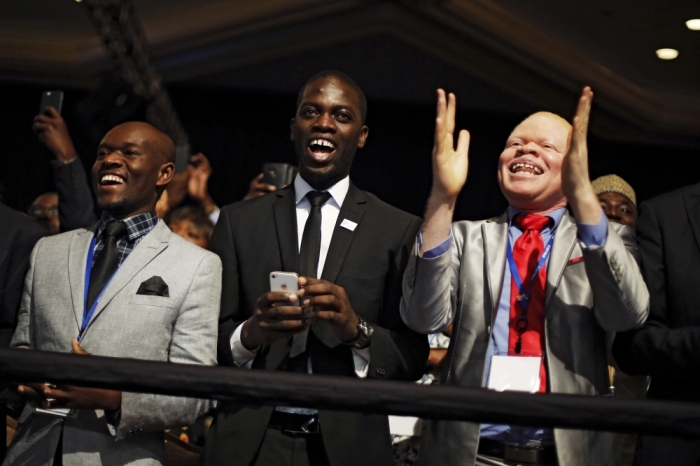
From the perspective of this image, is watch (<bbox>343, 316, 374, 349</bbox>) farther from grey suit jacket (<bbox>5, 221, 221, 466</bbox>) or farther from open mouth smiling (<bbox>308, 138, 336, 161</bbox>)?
open mouth smiling (<bbox>308, 138, 336, 161</bbox>)

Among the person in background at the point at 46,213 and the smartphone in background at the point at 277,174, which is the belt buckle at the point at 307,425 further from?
the person in background at the point at 46,213

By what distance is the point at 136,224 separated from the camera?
2340mm

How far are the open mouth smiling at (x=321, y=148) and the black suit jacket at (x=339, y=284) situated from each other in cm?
11

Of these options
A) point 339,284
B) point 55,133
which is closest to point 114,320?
point 339,284

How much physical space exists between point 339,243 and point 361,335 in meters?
0.26

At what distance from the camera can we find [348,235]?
223 cm

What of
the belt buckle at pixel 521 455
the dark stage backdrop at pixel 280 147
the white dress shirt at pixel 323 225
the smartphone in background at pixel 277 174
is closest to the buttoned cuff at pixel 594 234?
the belt buckle at pixel 521 455

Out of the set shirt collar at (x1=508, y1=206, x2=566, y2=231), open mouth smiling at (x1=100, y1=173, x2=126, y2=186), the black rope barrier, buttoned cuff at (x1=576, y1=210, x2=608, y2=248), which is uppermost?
open mouth smiling at (x1=100, y1=173, x2=126, y2=186)

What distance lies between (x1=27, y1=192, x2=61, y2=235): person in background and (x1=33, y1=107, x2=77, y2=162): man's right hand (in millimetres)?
1226

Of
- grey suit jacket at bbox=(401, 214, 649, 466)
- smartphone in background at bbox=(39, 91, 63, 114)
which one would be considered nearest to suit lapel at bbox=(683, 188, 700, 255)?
grey suit jacket at bbox=(401, 214, 649, 466)

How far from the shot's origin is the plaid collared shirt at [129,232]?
230 cm

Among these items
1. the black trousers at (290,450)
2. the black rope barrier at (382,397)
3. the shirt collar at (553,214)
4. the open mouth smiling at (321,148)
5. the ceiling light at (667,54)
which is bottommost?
the black trousers at (290,450)

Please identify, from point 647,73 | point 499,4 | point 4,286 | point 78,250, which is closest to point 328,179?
point 78,250

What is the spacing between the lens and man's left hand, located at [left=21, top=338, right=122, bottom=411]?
1.98m
